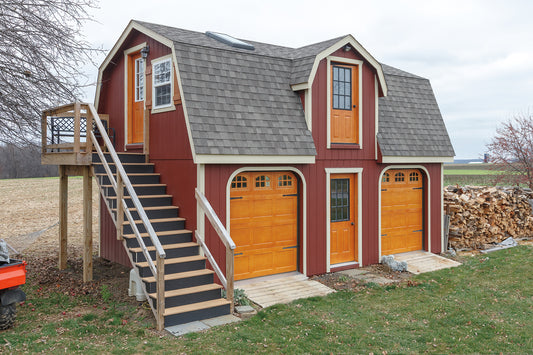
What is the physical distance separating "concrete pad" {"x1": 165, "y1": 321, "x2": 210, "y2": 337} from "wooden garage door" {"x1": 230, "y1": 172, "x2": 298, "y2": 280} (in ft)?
7.46

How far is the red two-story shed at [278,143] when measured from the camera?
28.5ft

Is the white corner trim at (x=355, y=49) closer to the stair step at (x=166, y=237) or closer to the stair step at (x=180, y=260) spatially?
the stair step at (x=166, y=237)

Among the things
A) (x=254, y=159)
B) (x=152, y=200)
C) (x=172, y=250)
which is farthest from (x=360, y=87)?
(x=172, y=250)

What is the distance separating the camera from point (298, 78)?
390 inches

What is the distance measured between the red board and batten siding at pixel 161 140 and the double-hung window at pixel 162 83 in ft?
0.63

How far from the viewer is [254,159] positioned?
8.71 meters

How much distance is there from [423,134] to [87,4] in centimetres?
880

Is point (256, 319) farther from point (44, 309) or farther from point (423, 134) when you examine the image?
point (423, 134)

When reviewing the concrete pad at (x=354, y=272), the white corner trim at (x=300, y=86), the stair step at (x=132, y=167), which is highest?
the white corner trim at (x=300, y=86)

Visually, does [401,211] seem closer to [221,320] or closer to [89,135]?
[221,320]

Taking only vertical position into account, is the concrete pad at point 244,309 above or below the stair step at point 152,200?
below

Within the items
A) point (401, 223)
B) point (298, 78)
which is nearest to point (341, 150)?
point (298, 78)

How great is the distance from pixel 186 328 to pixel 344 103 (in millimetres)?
6368

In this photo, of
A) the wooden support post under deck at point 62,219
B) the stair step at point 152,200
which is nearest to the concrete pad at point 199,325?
the stair step at point 152,200
